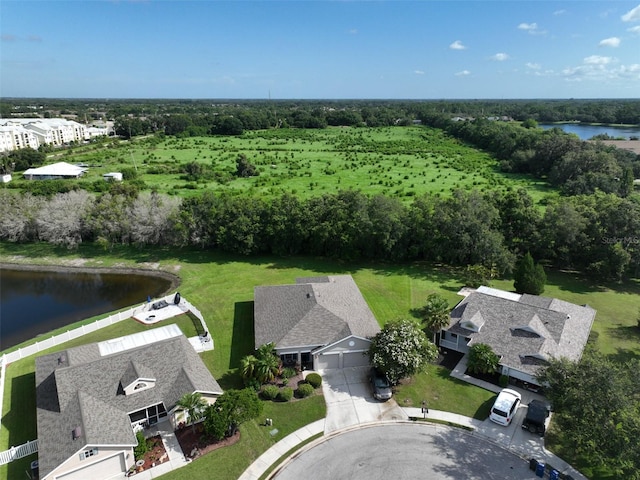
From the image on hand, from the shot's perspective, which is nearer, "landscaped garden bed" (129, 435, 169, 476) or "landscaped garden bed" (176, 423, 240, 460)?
"landscaped garden bed" (129, 435, 169, 476)

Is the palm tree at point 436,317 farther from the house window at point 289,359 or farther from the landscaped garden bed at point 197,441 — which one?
the landscaped garden bed at point 197,441

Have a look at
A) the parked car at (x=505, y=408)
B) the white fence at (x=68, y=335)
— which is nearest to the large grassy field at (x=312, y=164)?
the white fence at (x=68, y=335)

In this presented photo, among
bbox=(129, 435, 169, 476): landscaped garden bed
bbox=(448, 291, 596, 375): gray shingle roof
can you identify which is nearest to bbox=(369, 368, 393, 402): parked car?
bbox=(448, 291, 596, 375): gray shingle roof

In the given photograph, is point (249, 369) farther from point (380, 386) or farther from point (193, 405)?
point (380, 386)

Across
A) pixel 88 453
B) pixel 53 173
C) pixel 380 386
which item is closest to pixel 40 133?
pixel 53 173

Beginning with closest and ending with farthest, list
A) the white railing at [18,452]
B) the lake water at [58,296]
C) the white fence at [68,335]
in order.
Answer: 1. the white railing at [18,452]
2. the white fence at [68,335]
3. the lake water at [58,296]

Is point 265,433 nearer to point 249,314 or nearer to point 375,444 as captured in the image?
point 375,444

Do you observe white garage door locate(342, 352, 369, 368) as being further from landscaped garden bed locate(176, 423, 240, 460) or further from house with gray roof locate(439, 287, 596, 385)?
landscaped garden bed locate(176, 423, 240, 460)
